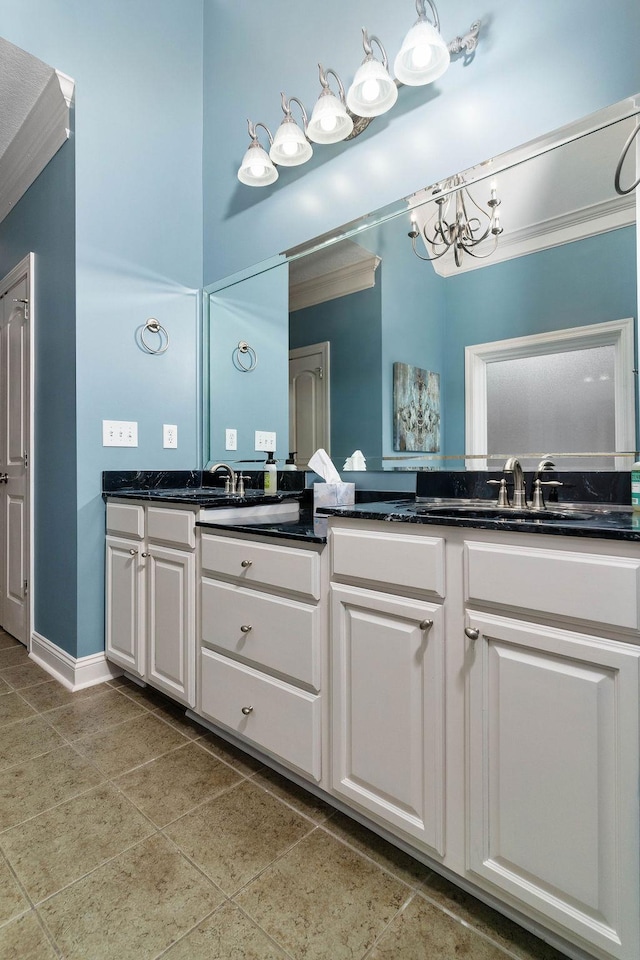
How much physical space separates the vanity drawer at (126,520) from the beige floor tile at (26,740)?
→ 758mm

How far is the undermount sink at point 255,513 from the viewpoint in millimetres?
1724

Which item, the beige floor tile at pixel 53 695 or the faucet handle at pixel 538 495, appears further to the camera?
the beige floor tile at pixel 53 695

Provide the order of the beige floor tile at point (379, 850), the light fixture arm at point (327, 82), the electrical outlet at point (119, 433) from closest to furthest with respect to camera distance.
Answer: the beige floor tile at point (379, 850) → the light fixture arm at point (327, 82) → the electrical outlet at point (119, 433)

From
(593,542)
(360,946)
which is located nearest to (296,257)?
(593,542)

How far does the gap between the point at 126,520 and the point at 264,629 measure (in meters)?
0.97

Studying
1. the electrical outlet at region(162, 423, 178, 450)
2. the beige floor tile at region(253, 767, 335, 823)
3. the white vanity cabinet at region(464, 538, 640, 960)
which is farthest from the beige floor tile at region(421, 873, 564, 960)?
the electrical outlet at region(162, 423, 178, 450)

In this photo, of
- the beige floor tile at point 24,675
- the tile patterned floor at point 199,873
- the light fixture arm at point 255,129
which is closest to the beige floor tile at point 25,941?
the tile patterned floor at point 199,873

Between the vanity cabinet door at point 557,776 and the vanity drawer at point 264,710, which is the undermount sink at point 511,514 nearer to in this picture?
the vanity cabinet door at point 557,776

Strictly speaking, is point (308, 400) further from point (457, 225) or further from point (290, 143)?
point (290, 143)

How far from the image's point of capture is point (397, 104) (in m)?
1.74

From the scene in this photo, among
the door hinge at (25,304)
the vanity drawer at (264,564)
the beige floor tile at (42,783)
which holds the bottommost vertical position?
the beige floor tile at (42,783)

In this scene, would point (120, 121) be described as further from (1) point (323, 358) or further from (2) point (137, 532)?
(2) point (137, 532)

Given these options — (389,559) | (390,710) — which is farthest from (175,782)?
(389,559)

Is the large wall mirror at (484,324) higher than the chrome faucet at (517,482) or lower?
higher
